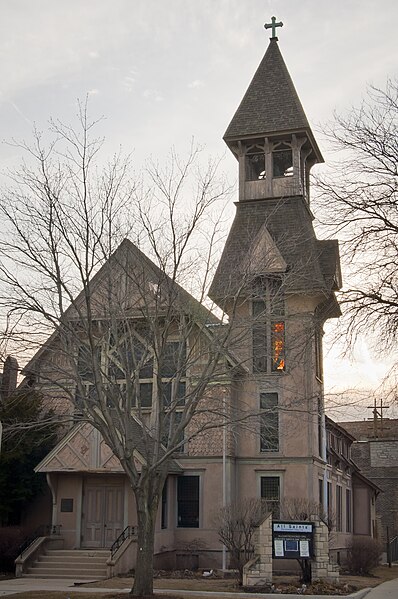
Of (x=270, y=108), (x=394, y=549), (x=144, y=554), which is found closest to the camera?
(x=144, y=554)

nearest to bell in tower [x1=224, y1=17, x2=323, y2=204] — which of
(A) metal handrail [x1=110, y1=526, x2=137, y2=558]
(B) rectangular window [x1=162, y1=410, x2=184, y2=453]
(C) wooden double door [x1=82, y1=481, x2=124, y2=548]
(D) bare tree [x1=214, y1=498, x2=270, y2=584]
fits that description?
(B) rectangular window [x1=162, y1=410, x2=184, y2=453]

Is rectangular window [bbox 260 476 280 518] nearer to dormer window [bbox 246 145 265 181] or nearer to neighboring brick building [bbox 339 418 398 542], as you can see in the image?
dormer window [bbox 246 145 265 181]

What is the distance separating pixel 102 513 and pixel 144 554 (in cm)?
1024

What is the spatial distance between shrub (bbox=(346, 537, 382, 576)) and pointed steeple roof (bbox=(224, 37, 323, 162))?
56.3 feet

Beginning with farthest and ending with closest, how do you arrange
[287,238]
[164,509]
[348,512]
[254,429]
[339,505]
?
1. [348,512]
2. [339,505]
3. [287,238]
4. [164,509]
5. [254,429]

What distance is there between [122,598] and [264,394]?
14.3 meters

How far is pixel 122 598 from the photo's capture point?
1733 centimetres

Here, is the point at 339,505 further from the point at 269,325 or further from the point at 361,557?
the point at 269,325

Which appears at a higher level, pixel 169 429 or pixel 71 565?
pixel 169 429

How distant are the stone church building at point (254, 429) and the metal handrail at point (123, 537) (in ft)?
0.24

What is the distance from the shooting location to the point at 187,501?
96.8ft

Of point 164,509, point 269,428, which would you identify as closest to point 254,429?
point 269,428

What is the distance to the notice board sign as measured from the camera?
72.1ft

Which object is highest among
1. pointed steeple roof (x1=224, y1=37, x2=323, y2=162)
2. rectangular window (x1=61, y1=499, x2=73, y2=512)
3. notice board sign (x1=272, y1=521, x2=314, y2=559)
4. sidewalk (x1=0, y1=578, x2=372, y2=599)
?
pointed steeple roof (x1=224, y1=37, x2=323, y2=162)
